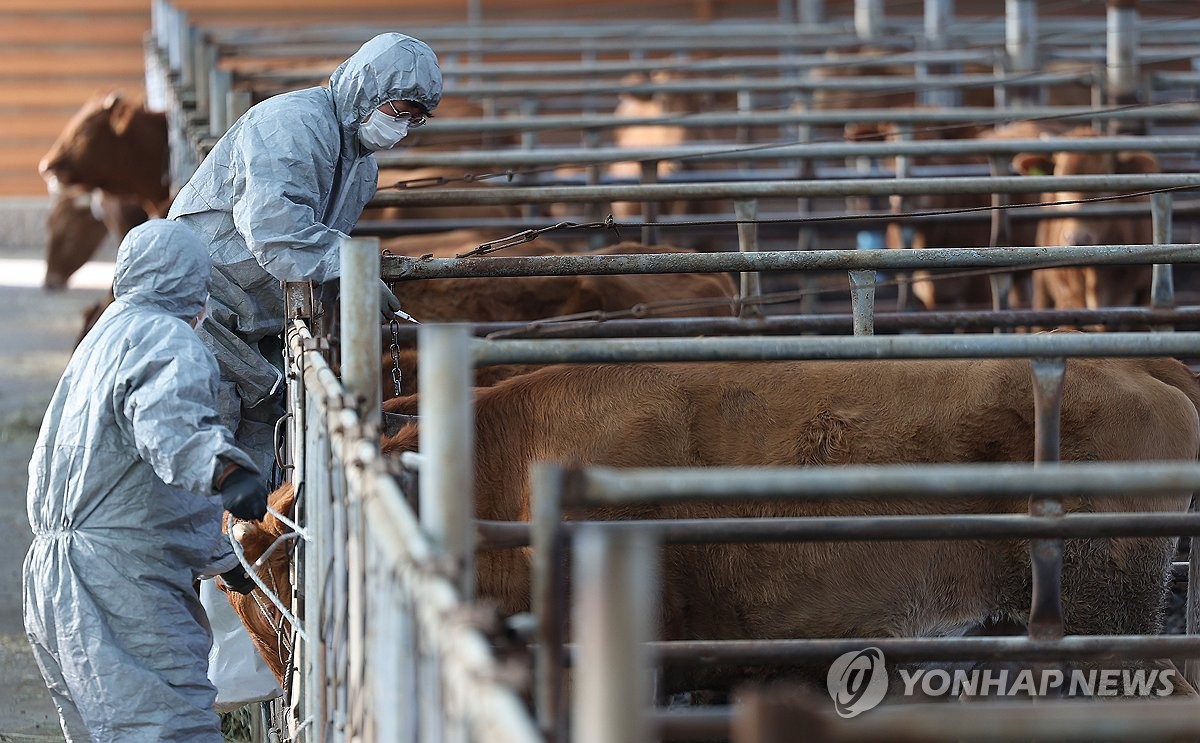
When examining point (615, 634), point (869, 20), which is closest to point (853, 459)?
point (615, 634)

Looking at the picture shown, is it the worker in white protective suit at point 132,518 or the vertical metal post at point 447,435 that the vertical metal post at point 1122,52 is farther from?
the vertical metal post at point 447,435

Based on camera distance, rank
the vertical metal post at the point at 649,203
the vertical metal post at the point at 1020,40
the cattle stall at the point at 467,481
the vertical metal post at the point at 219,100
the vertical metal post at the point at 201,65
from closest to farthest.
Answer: the cattle stall at the point at 467,481 < the vertical metal post at the point at 649,203 < the vertical metal post at the point at 219,100 < the vertical metal post at the point at 201,65 < the vertical metal post at the point at 1020,40

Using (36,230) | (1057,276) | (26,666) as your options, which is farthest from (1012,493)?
(36,230)

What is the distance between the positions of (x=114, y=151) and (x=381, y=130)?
7460mm

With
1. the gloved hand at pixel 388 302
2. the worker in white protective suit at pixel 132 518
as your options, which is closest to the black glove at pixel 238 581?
the worker in white protective suit at pixel 132 518

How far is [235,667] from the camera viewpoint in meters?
3.91

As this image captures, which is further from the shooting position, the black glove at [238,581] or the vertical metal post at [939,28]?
the vertical metal post at [939,28]

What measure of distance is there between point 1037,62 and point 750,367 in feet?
24.1

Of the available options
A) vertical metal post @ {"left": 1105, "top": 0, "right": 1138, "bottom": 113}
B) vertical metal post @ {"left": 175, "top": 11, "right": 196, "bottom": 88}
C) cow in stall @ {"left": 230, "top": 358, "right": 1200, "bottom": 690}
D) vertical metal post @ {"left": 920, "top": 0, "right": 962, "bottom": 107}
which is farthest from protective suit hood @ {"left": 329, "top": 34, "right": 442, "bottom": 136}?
vertical metal post @ {"left": 920, "top": 0, "right": 962, "bottom": 107}

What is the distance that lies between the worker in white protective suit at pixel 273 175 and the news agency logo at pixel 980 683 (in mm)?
1663

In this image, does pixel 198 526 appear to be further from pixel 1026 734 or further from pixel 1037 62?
pixel 1037 62

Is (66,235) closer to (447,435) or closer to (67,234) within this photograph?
(67,234)

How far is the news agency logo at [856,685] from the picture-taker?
3551mm

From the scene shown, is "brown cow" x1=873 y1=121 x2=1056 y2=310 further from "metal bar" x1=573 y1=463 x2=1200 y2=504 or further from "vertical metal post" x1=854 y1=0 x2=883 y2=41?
"metal bar" x1=573 y1=463 x2=1200 y2=504
